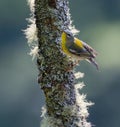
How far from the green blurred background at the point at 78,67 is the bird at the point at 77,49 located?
31808 millimetres

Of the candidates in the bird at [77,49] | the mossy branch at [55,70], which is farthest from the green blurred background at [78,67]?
the mossy branch at [55,70]

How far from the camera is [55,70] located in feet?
24.8

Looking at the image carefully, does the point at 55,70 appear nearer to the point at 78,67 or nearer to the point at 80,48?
the point at 80,48

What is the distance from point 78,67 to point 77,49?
34430mm

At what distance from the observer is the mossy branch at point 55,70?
750 centimetres

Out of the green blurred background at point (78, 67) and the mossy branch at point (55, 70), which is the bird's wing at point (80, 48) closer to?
the mossy branch at point (55, 70)

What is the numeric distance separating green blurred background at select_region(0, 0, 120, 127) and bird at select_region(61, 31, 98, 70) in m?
31.8

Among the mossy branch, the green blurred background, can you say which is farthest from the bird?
the green blurred background

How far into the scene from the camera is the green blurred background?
1759 inches

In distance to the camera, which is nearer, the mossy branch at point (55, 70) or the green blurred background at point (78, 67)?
the mossy branch at point (55, 70)

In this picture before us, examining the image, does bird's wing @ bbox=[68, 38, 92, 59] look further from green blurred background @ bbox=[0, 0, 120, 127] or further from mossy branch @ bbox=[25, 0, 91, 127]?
green blurred background @ bbox=[0, 0, 120, 127]

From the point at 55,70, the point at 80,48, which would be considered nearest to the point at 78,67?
the point at 80,48

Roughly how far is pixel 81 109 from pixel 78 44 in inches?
33.9

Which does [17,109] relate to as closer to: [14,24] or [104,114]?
[104,114]
